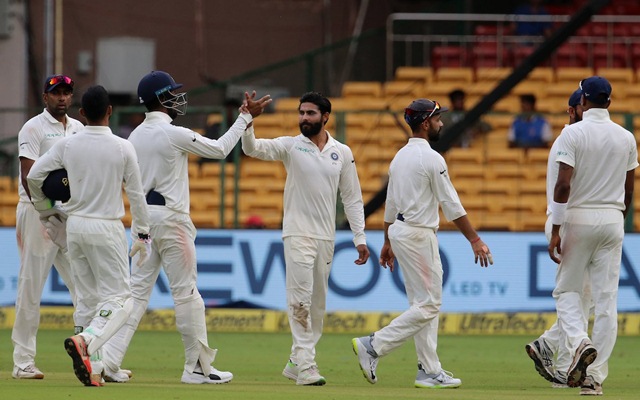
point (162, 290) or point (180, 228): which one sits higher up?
point (180, 228)

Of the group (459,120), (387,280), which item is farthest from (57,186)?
(459,120)

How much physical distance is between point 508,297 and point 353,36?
26.1ft

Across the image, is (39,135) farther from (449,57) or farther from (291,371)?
(449,57)

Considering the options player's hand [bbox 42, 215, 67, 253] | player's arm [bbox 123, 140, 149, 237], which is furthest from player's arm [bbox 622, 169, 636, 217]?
player's hand [bbox 42, 215, 67, 253]

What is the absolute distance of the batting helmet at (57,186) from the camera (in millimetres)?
9422

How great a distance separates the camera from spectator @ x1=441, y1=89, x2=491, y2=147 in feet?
61.8

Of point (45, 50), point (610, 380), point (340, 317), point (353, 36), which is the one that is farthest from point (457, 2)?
point (610, 380)

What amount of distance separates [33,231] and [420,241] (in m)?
2.89

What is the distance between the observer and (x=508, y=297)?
54.5 ft

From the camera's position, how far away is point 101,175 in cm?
934

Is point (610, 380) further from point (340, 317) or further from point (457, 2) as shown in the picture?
point (457, 2)

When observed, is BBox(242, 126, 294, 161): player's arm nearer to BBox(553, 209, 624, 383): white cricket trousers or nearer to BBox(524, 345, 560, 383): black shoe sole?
BBox(553, 209, 624, 383): white cricket trousers

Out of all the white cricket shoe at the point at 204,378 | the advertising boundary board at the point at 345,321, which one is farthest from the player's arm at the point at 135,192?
the advertising boundary board at the point at 345,321

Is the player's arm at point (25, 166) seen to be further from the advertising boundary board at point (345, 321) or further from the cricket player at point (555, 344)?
the advertising boundary board at point (345, 321)
